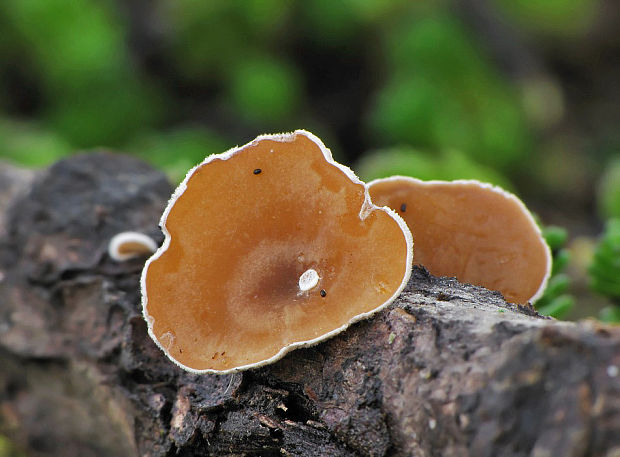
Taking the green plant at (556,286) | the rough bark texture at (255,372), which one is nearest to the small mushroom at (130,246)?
the rough bark texture at (255,372)

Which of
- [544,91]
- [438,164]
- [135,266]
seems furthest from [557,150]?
[135,266]

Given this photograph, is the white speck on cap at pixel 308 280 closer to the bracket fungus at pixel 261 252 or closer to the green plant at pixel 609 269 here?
the bracket fungus at pixel 261 252

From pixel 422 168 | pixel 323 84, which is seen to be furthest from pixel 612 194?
pixel 323 84

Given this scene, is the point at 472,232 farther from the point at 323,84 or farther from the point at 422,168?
the point at 323,84

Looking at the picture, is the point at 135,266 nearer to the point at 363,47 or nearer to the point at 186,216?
the point at 186,216

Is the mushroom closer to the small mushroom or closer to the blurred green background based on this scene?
the small mushroom
